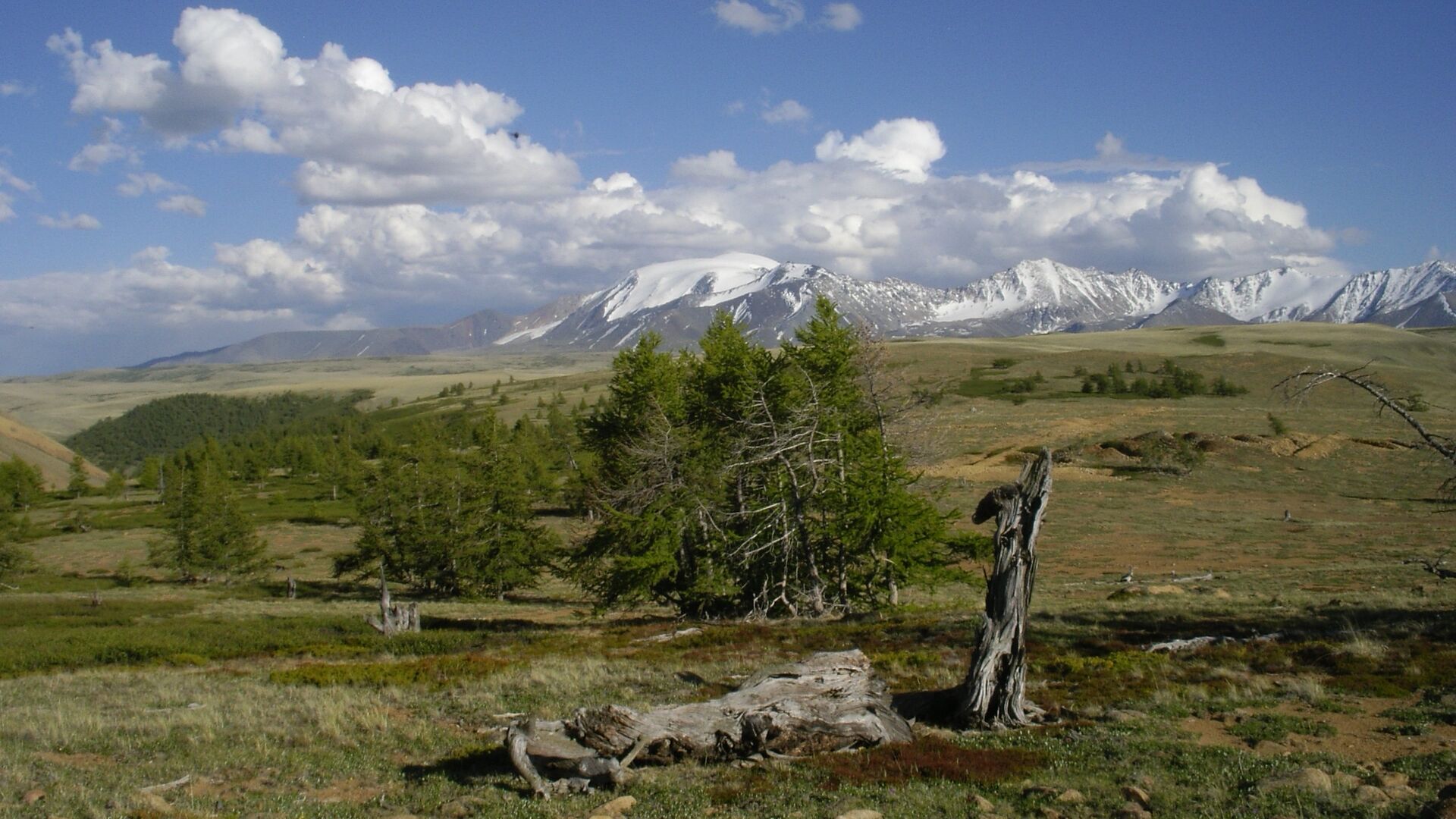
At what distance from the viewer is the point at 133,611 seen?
131 feet

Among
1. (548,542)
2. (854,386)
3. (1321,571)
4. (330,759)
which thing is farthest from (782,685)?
(548,542)

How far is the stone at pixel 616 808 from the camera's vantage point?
905cm

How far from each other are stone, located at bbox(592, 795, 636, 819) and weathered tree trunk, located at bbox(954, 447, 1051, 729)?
529cm

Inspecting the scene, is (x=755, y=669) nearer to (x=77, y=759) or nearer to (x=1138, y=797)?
(x=1138, y=797)

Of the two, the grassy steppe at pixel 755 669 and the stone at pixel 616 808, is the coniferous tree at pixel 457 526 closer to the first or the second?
the grassy steppe at pixel 755 669

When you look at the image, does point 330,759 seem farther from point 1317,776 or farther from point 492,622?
point 492,622

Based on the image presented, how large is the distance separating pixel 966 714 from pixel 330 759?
853 cm

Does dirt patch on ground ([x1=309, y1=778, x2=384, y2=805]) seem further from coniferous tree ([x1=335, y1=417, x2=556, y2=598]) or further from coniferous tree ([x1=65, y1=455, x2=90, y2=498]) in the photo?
coniferous tree ([x1=65, y1=455, x2=90, y2=498])

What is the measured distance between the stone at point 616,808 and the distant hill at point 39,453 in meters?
160

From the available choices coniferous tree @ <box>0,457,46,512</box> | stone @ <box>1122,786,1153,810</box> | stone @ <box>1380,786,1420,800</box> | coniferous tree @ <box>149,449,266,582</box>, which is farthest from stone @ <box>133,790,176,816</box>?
coniferous tree @ <box>0,457,46,512</box>

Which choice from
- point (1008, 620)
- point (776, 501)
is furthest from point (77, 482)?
point (1008, 620)

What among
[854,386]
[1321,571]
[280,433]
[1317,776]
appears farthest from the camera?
[280,433]

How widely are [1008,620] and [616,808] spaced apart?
6.02 metres

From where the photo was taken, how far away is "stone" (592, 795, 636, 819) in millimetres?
9055
